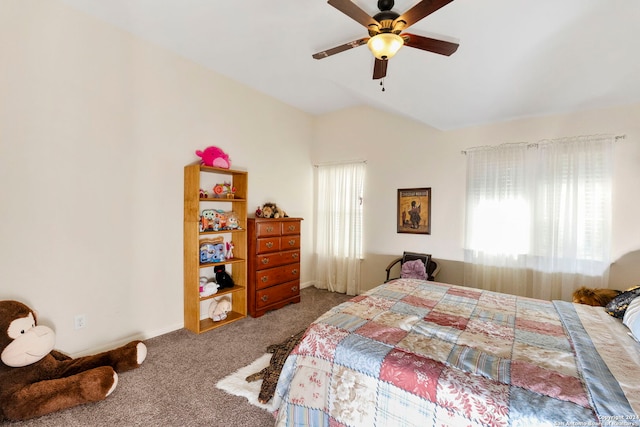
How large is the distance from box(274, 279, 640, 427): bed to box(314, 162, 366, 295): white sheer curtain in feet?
7.92

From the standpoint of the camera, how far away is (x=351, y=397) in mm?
1359

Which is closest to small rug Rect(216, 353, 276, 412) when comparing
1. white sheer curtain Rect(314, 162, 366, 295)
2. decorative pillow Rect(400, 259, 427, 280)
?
decorative pillow Rect(400, 259, 427, 280)

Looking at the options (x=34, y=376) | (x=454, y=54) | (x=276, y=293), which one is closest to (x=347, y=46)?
(x=454, y=54)

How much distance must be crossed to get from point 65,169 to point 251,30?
6.57 feet

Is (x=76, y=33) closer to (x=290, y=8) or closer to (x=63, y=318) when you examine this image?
(x=290, y=8)

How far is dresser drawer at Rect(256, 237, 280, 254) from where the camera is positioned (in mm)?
3501

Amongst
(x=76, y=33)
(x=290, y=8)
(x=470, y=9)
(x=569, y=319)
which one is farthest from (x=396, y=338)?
(x=76, y=33)

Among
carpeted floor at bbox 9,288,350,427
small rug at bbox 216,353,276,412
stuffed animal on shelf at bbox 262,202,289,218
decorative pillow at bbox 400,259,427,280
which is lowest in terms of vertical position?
carpeted floor at bbox 9,288,350,427

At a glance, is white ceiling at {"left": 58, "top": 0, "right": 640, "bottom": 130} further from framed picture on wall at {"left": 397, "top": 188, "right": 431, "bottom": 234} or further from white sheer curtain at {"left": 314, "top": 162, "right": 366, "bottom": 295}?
white sheer curtain at {"left": 314, "top": 162, "right": 366, "bottom": 295}

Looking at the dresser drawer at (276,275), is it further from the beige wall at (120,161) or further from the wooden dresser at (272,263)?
the beige wall at (120,161)

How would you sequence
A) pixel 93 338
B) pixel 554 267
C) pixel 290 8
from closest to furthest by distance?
pixel 290 8 < pixel 93 338 < pixel 554 267

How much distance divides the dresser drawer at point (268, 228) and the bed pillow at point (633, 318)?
324cm

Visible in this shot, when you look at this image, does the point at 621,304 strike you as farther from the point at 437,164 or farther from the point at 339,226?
the point at 339,226

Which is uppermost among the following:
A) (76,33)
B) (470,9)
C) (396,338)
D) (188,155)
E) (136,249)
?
(76,33)
